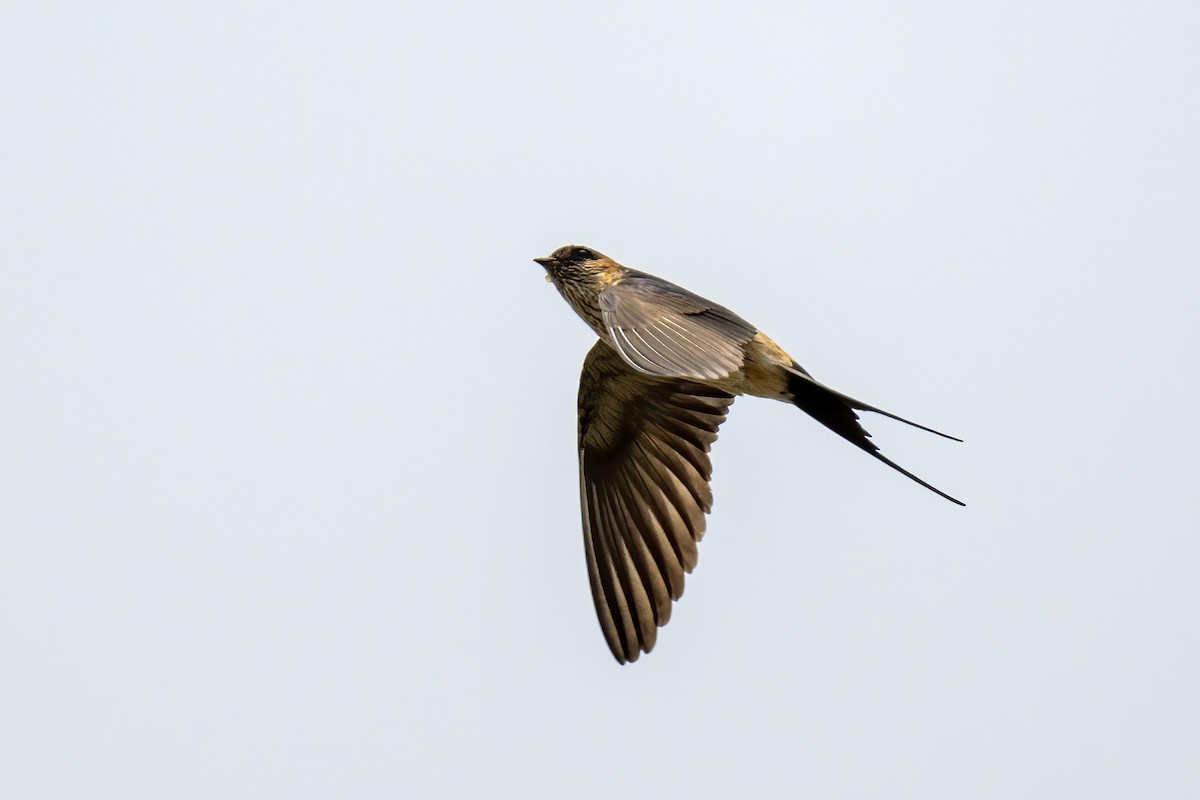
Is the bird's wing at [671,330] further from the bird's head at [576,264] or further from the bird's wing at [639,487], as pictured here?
the bird's wing at [639,487]

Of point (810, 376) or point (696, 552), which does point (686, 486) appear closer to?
point (696, 552)

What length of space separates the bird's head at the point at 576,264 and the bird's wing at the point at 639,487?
38cm

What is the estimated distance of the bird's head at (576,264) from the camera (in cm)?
914

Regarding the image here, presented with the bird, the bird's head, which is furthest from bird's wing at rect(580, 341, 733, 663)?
the bird's head

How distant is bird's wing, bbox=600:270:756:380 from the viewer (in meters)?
7.02

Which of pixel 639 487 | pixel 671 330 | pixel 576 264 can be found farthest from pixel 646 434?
pixel 671 330

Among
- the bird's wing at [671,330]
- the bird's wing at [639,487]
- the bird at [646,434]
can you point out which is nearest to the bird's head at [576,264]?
the bird at [646,434]

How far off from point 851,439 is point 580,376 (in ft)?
5.24

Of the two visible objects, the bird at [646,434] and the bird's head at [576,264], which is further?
the bird's head at [576,264]

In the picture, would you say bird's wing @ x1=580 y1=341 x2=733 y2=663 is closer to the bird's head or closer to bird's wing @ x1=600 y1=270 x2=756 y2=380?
the bird's head

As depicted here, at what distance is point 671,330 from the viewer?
746 cm

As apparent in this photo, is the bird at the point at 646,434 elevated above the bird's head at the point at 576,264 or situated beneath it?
situated beneath

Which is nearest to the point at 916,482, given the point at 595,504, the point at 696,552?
the point at 696,552

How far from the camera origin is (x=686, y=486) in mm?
9250
